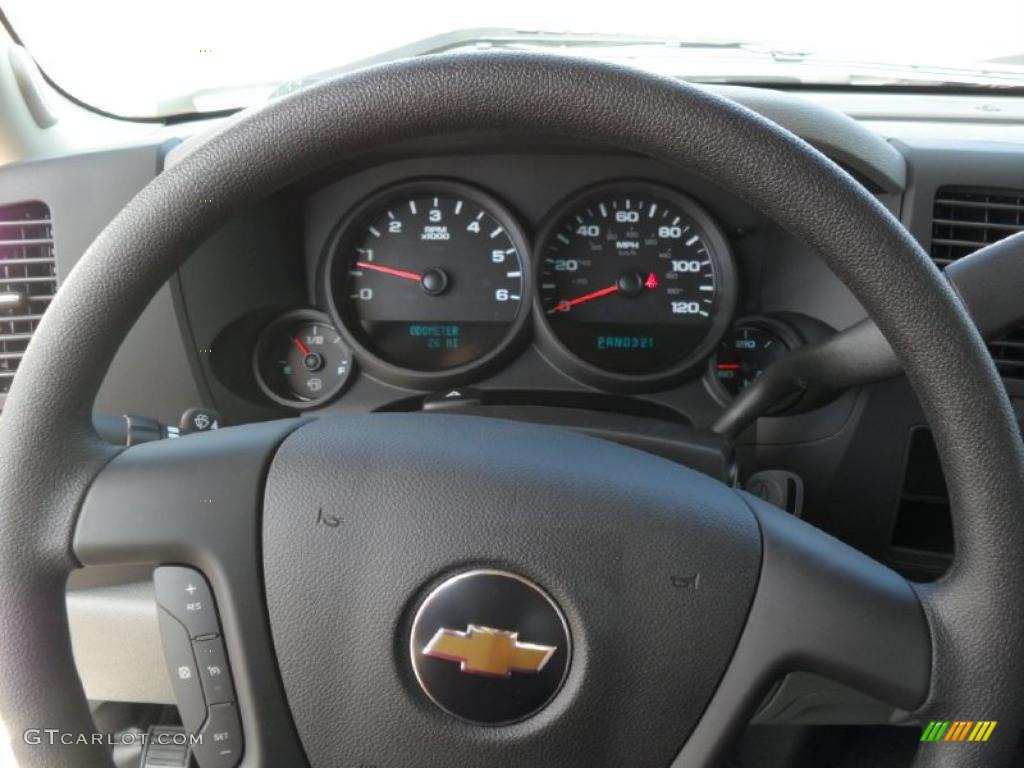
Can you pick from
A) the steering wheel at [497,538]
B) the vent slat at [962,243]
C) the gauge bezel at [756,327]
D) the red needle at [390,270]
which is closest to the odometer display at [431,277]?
the red needle at [390,270]

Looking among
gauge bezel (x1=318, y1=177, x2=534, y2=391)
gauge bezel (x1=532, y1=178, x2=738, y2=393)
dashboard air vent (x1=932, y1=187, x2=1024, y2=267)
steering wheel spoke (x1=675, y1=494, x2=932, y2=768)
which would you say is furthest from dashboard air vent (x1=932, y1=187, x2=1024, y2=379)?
steering wheel spoke (x1=675, y1=494, x2=932, y2=768)

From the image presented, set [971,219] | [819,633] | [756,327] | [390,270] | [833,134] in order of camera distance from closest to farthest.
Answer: [819,633] → [833,134] → [971,219] → [756,327] → [390,270]

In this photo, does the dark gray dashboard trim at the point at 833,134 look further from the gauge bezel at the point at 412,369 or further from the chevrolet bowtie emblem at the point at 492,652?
the chevrolet bowtie emblem at the point at 492,652

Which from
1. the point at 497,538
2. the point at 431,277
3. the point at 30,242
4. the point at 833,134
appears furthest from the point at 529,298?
the point at 497,538

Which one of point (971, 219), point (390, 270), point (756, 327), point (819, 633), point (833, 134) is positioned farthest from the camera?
point (390, 270)

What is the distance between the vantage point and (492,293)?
2.30 metres

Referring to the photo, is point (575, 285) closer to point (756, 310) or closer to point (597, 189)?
point (597, 189)

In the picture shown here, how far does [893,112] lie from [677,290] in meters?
0.58

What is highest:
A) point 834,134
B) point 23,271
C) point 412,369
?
point 834,134

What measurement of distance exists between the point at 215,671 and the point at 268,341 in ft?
4.43

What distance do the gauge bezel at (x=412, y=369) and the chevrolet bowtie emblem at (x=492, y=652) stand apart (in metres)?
1.31

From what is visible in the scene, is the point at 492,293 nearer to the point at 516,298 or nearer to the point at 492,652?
the point at 516,298

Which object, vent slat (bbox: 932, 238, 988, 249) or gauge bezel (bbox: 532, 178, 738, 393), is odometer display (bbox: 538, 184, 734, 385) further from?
vent slat (bbox: 932, 238, 988, 249)

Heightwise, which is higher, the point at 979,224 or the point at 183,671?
the point at 979,224
